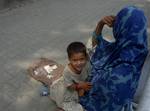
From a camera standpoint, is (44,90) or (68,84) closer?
(68,84)

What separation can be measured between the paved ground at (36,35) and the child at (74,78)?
1.25 ft

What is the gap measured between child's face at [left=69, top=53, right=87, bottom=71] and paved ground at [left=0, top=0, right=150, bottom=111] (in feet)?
2.31

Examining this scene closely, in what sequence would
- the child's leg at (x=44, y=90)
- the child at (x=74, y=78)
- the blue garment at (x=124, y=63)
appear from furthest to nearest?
the child's leg at (x=44, y=90)
the child at (x=74, y=78)
the blue garment at (x=124, y=63)

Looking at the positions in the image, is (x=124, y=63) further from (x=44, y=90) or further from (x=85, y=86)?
(x=44, y=90)

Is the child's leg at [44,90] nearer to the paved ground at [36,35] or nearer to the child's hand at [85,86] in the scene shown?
the paved ground at [36,35]

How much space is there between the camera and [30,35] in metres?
6.75

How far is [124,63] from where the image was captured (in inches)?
142

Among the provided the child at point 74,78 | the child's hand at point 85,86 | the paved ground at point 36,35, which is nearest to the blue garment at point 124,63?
the child's hand at point 85,86

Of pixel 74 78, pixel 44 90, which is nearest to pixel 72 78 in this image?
pixel 74 78

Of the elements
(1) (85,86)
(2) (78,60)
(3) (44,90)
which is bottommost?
(3) (44,90)

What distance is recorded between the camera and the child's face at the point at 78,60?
3.94 m

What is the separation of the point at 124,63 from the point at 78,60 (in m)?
0.56

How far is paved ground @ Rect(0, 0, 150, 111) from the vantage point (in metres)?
4.76

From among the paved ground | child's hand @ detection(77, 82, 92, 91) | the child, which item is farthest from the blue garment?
the paved ground
